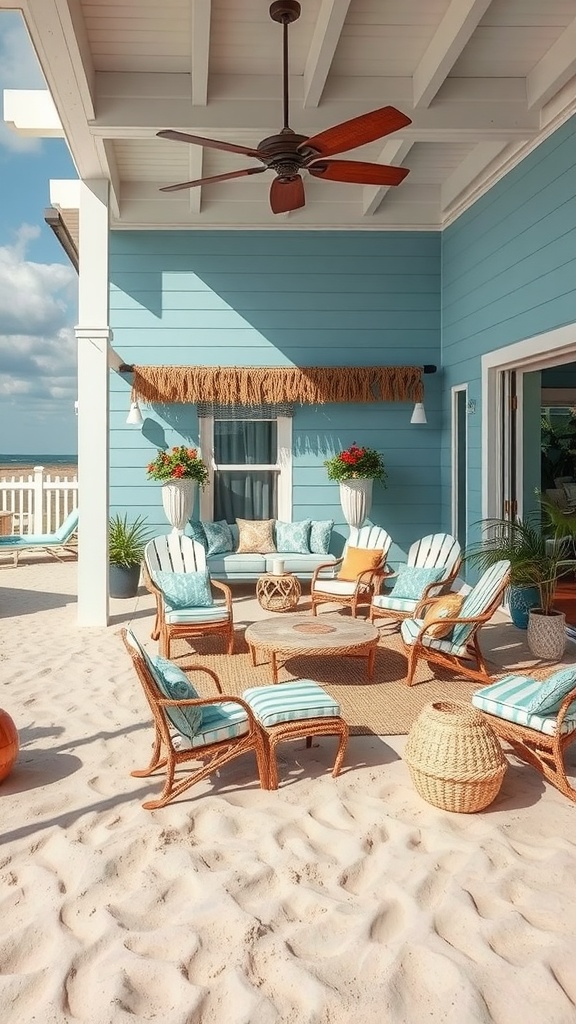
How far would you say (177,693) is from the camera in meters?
3.50

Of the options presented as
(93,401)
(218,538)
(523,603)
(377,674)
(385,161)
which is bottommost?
(377,674)

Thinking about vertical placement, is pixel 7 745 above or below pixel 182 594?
below

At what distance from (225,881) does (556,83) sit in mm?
5300

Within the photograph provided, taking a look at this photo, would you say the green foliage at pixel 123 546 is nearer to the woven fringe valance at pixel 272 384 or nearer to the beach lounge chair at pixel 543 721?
the woven fringe valance at pixel 272 384

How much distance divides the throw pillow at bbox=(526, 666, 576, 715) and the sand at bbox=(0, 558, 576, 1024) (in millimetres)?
357

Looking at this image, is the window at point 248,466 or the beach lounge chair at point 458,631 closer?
the beach lounge chair at point 458,631

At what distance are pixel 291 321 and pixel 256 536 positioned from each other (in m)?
2.51

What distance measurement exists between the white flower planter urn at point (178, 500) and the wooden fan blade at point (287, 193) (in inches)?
145

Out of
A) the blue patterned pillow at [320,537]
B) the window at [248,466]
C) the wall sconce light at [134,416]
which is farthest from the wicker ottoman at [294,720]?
the window at [248,466]

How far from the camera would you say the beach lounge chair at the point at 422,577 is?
6.10 m

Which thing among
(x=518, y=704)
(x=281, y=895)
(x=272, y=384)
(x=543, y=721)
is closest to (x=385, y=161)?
(x=272, y=384)

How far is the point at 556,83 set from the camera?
205 inches

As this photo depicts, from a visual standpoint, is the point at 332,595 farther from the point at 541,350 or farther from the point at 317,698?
the point at 317,698

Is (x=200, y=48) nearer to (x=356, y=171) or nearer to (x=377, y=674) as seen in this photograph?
(x=356, y=171)
